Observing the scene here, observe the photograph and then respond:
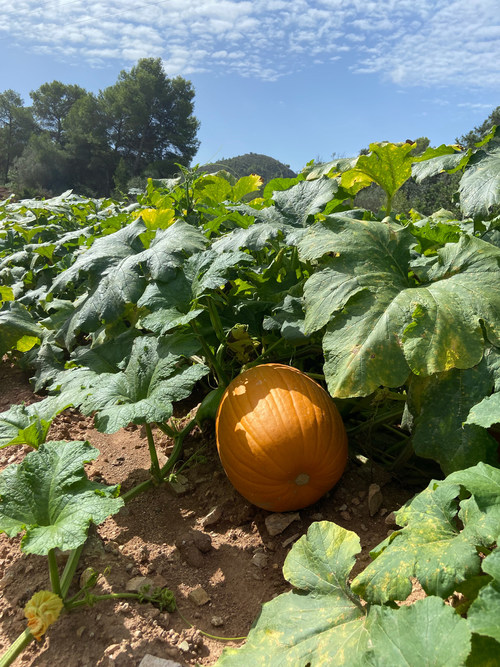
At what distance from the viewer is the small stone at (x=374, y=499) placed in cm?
176

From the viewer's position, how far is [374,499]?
5.78ft

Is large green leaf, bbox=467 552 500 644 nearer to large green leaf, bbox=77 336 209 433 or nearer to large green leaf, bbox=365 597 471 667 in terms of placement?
large green leaf, bbox=365 597 471 667

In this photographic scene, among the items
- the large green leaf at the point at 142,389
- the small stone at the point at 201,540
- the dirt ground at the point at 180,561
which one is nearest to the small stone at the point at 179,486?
the dirt ground at the point at 180,561

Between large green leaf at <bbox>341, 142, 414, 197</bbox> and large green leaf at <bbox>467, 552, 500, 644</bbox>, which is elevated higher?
large green leaf at <bbox>341, 142, 414, 197</bbox>

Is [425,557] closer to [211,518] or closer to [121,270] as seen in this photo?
[211,518]

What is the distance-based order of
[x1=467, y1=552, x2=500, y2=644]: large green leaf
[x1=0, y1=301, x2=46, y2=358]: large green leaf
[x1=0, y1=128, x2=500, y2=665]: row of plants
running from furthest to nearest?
[x1=0, y1=301, x2=46, y2=358]: large green leaf
[x1=0, y1=128, x2=500, y2=665]: row of plants
[x1=467, y1=552, x2=500, y2=644]: large green leaf

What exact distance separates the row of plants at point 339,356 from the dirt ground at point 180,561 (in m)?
0.09

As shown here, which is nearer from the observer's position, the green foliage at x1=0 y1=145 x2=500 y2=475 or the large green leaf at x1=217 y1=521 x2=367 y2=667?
the large green leaf at x1=217 y1=521 x2=367 y2=667

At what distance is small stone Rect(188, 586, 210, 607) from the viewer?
151 cm

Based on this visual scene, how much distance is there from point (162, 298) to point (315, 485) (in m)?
0.87

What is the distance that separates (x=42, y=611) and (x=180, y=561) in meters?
0.46

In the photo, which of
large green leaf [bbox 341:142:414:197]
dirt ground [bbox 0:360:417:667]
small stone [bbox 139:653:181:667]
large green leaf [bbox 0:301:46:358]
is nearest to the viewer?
small stone [bbox 139:653:181:667]

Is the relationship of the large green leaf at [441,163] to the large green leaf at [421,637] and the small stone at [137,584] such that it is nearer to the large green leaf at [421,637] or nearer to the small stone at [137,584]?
the large green leaf at [421,637]

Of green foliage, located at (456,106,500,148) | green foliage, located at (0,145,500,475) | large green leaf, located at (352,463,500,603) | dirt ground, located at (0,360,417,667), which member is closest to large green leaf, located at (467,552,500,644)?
large green leaf, located at (352,463,500,603)
